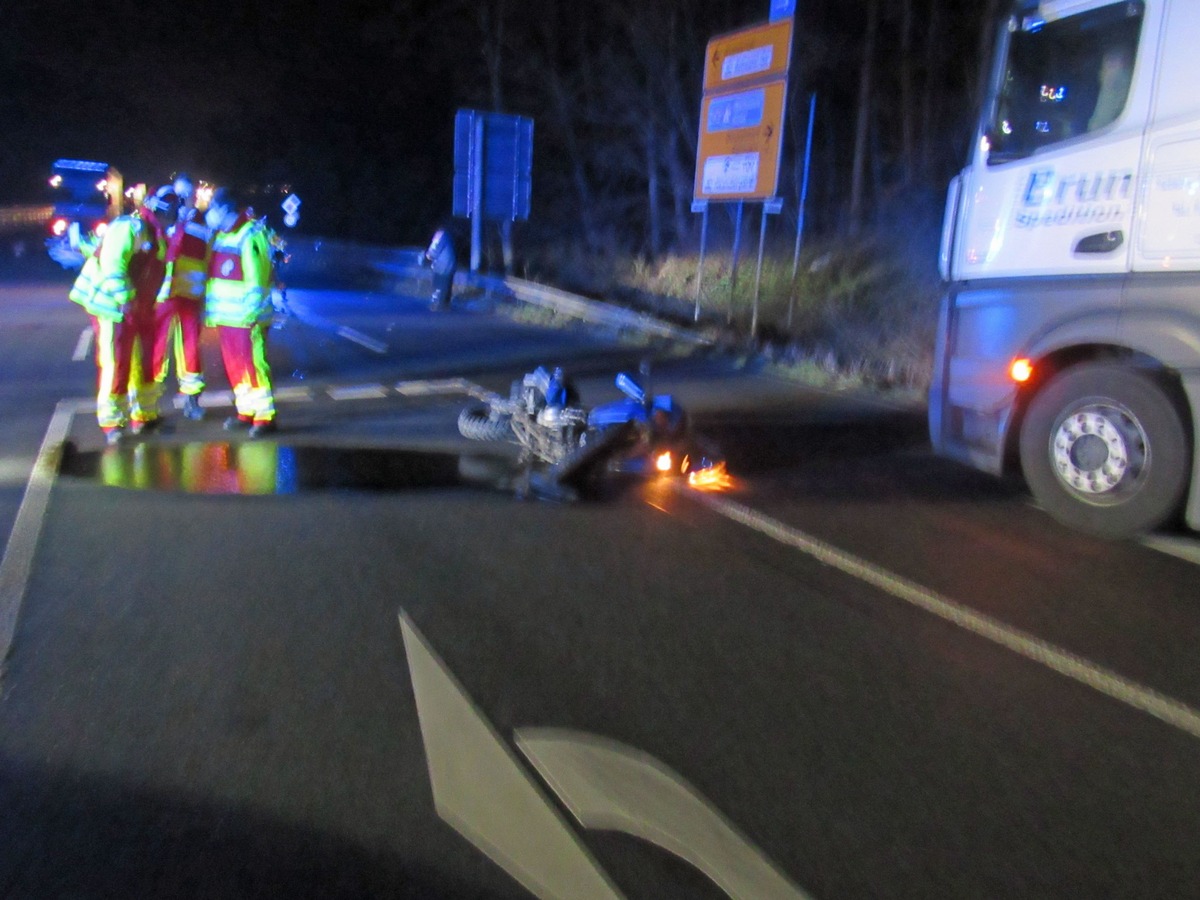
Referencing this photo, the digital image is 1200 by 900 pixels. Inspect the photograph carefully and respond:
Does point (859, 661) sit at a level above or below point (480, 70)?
below

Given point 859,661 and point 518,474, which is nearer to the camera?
point 859,661

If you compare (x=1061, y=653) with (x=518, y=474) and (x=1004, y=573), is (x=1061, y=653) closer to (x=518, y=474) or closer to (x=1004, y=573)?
(x=1004, y=573)

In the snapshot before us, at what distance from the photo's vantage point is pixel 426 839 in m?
3.42

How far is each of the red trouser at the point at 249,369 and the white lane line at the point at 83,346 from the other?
16.6ft

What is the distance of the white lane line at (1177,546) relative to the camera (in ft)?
21.1

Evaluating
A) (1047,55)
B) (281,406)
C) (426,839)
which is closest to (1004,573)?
(1047,55)

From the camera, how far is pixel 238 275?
8.55 metres

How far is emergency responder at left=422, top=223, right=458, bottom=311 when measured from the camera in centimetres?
1994

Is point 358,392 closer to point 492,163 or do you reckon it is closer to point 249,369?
point 249,369

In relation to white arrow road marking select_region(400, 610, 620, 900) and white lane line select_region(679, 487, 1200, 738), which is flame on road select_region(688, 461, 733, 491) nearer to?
white lane line select_region(679, 487, 1200, 738)

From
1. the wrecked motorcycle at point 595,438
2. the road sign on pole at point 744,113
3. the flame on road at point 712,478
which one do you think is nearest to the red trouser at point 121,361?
the wrecked motorcycle at point 595,438

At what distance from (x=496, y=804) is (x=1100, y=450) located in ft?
15.0

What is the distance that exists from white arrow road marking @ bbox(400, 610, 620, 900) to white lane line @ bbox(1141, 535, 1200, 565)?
437cm

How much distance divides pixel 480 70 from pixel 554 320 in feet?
66.1
